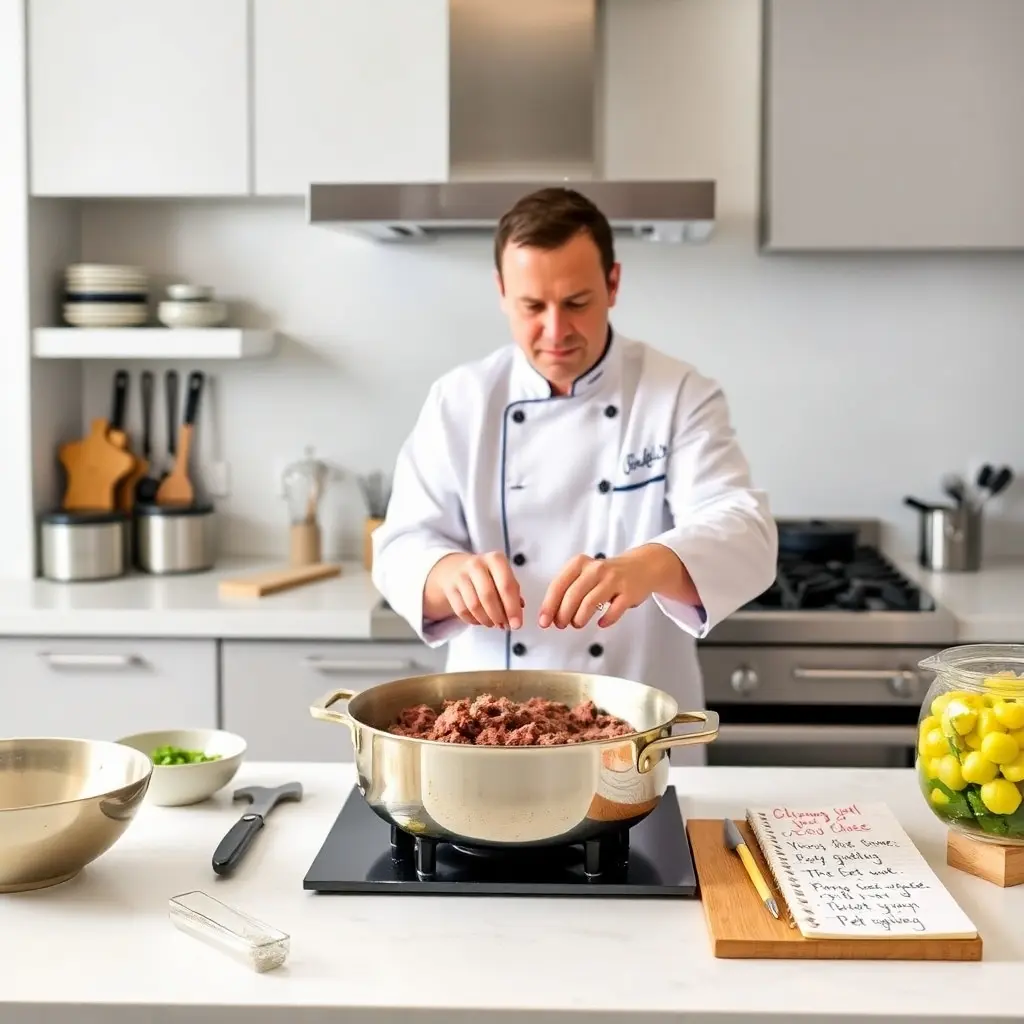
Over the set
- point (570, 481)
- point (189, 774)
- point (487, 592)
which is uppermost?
point (570, 481)

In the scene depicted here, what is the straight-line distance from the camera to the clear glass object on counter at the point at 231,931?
115cm

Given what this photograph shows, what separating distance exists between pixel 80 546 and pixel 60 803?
1847 mm

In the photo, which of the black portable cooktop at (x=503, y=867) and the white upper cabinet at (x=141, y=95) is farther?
the white upper cabinet at (x=141, y=95)

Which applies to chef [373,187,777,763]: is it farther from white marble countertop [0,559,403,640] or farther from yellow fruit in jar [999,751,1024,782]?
yellow fruit in jar [999,751,1024,782]

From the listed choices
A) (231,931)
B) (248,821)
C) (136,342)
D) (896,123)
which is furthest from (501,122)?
(231,931)

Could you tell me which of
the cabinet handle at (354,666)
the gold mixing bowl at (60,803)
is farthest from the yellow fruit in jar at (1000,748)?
the cabinet handle at (354,666)

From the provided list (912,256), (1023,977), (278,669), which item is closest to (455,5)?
(912,256)

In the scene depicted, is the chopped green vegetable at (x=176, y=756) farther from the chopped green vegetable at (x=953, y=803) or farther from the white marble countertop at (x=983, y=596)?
the white marble countertop at (x=983, y=596)

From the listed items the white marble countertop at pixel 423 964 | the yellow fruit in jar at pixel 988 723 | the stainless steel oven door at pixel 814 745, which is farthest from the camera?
the stainless steel oven door at pixel 814 745

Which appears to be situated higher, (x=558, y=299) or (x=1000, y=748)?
(x=558, y=299)

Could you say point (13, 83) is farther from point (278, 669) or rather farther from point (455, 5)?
point (278, 669)

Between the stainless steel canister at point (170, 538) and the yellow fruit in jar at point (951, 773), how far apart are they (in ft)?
7.05

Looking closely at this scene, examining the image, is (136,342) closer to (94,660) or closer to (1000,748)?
(94,660)

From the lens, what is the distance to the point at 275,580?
292 centimetres
